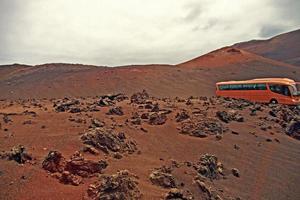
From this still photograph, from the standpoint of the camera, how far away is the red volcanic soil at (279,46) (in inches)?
4161

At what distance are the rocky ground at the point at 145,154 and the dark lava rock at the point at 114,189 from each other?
2cm

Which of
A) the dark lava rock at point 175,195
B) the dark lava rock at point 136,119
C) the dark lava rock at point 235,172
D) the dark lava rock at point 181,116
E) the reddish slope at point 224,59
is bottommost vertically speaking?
the dark lava rock at point 235,172

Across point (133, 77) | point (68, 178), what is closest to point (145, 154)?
point (68, 178)

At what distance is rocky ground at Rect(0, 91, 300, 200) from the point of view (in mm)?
9039

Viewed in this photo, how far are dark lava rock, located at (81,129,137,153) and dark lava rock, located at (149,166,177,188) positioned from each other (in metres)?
1.86

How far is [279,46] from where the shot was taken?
386ft

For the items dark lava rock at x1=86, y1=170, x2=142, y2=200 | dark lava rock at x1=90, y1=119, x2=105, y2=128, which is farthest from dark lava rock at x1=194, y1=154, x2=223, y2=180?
dark lava rock at x1=90, y1=119, x2=105, y2=128

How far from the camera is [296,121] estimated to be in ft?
67.0

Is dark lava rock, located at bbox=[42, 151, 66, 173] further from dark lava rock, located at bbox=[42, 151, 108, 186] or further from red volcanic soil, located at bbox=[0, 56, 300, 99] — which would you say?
red volcanic soil, located at bbox=[0, 56, 300, 99]

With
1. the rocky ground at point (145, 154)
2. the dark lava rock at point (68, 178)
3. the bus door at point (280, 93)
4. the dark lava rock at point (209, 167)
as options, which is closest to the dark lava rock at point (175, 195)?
the rocky ground at point (145, 154)

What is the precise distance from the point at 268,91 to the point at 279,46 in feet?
301

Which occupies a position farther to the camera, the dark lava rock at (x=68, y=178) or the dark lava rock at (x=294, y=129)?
the dark lava rock at (x=294, y=129)

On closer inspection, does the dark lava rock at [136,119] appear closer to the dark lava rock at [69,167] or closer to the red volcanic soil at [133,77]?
the dark lava rock at [69,167]

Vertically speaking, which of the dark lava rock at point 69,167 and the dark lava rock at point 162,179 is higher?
the dark lava rock at point 69,167
